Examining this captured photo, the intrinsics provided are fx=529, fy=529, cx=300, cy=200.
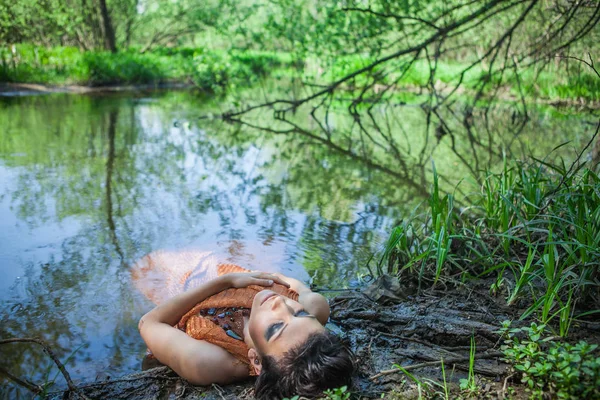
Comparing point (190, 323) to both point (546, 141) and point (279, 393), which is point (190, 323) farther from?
point (546, 141)

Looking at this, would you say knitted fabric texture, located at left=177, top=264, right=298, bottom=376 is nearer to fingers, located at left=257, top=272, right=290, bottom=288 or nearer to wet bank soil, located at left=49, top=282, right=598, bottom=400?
fingers, located at left=257, top=272, right=290, bottom=288

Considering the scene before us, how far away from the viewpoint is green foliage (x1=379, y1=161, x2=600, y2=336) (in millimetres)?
2482

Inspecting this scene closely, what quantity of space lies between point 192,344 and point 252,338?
34cm

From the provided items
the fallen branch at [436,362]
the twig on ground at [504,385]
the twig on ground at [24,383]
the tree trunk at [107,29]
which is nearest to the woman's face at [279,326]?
the fallen branch at [436,362]

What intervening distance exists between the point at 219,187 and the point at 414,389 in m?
3.93

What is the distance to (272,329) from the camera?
192 centimetres

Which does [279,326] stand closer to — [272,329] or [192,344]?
[272,329]

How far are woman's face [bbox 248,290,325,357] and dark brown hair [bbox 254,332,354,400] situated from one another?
3 cm

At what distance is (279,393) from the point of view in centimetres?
185

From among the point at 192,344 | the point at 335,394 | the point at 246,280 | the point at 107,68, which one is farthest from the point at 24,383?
the point at 107,68

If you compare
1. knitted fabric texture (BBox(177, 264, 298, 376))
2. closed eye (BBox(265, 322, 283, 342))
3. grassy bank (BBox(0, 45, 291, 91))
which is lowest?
knitted fabric texture (BBox(177, 264, 298, 376))

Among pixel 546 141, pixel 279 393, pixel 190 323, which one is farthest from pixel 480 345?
pixel 546 141

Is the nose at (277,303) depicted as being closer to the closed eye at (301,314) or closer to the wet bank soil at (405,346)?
the closed eye at (301,314)

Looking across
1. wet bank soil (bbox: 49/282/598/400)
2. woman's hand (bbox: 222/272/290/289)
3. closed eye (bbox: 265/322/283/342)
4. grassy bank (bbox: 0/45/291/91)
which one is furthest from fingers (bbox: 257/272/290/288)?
grassy bank (bbox: 0/45/291/91)
